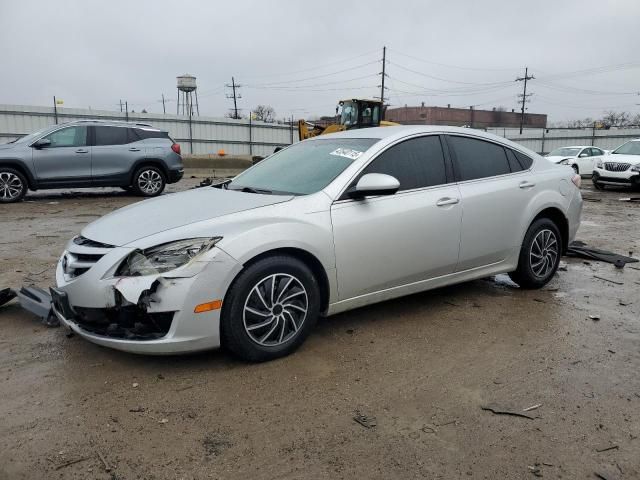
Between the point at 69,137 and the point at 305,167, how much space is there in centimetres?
935

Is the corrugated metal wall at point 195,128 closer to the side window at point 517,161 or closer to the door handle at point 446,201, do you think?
the side window at point 517,161

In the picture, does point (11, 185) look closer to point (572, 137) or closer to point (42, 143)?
point (42, 143)

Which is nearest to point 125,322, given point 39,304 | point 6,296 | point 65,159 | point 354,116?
point 39,304

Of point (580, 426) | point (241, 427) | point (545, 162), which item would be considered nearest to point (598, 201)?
point (545, 162)

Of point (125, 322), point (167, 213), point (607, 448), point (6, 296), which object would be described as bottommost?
point (607, 448)

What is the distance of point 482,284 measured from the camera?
17.9 feet

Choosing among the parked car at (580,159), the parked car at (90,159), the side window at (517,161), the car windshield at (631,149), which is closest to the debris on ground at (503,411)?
the side window at (517,161)

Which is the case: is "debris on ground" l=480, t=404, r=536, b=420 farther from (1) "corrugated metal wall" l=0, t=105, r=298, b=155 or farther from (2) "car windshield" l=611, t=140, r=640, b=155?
(1) "corrugated metal wall" l=0, t=105, r=298, b=155

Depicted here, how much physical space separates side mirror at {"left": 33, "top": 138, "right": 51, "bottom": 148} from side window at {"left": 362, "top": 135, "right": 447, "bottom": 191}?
32.3 feet

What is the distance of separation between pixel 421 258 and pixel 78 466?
2.73 metres

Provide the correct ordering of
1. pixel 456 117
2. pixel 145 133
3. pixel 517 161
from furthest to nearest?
1. pixel 456 117
2. pixel 145 133
3. pixel 517 161

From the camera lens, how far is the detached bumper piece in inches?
124

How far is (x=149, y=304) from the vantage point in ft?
10.1

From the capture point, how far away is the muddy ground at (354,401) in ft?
7.96
